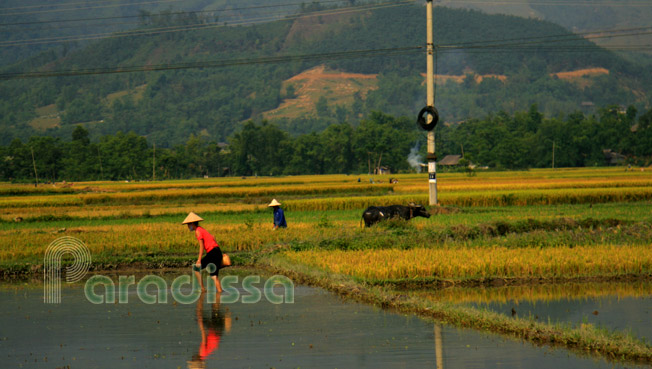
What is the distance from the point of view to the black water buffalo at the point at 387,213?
26578 millimetres

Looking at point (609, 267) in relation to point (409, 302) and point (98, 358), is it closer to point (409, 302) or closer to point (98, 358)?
point (409, 302)

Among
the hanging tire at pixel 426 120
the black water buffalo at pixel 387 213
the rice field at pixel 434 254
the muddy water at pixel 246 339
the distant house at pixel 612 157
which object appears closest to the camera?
the muddy water at pixel 246 339

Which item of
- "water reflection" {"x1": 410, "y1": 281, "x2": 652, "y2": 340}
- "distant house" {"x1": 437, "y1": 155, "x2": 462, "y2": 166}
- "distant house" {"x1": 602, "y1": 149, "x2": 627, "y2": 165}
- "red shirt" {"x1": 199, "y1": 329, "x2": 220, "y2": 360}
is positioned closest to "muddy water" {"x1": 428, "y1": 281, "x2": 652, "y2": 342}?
"water reflection" {"x1": 410, "y1": 281, "x2": 652, "y2": 340}

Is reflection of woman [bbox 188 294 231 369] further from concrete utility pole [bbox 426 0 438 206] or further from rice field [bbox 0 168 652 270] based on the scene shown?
concrete utility pole [bbox 426 0 438 206]

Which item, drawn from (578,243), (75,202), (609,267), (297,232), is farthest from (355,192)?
(609,267)

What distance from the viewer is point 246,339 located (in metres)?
11.2

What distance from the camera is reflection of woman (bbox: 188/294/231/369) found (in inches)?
395

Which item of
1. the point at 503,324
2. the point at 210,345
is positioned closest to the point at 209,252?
the point at 210,345

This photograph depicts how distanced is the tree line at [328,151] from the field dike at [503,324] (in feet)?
335

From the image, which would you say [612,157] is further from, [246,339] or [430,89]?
[246,339]

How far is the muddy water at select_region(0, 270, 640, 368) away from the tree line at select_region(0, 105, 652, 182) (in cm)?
10292

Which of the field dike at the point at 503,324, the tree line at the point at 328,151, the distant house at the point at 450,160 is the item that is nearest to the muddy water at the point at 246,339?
Result: the field dike at the point at 503,324

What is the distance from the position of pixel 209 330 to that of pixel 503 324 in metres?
4.33

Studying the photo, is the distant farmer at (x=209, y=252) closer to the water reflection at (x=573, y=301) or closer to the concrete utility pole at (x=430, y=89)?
the water reflection at (x=573, y=301)
